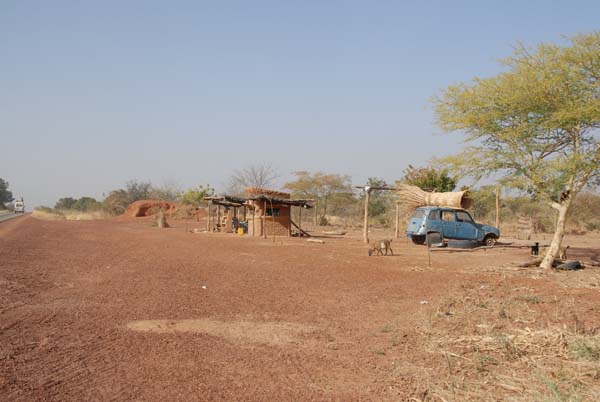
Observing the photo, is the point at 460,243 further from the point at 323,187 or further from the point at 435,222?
the point at 323,187

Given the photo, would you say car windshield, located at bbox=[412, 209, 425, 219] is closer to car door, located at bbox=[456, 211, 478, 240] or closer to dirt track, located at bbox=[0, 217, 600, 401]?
car door, located at bbox=[456, 211, 478, 240]

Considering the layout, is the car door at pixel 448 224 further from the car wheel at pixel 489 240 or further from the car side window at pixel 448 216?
the car wheel at pixel 489 240

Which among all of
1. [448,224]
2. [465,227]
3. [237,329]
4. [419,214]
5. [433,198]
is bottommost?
[237,329]

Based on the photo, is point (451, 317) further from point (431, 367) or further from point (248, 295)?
point (248, 295)

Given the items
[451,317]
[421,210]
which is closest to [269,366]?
[451,317]

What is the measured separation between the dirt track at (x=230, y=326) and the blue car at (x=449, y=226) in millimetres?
7230

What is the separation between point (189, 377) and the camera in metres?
4.93

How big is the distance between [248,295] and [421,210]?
13.5 m

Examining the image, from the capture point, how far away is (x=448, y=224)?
69.3 feet

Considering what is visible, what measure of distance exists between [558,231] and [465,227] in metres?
8.27

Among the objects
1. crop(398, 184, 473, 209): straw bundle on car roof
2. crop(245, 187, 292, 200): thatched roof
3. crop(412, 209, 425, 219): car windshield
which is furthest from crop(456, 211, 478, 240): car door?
crop(245, 187, 292, 200): thatched roof

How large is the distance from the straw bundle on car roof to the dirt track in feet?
25.9

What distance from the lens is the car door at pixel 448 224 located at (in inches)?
830

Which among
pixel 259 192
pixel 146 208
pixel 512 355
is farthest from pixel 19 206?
pixel 512 355
